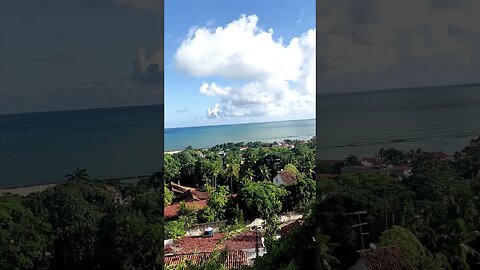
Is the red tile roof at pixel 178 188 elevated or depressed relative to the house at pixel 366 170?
depressed

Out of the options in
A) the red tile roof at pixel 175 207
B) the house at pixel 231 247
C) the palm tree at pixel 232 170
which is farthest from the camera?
the palm tree at pixel 232 170

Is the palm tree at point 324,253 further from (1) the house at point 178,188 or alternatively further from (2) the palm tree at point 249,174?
(2) the palm tree at point 249,174

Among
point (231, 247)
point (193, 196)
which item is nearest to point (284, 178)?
point (193, 196)

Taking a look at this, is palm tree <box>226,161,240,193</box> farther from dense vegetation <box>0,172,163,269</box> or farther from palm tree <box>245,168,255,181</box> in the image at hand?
A: dense vegetation <box>0,172,163,269</box>

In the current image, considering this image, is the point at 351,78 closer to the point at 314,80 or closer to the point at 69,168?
the point at 314,80

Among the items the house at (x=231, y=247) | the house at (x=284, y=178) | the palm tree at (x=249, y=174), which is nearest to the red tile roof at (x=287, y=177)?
the house at (x=284, y=178)

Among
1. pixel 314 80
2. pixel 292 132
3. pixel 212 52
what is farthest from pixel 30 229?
pixel 292 132
